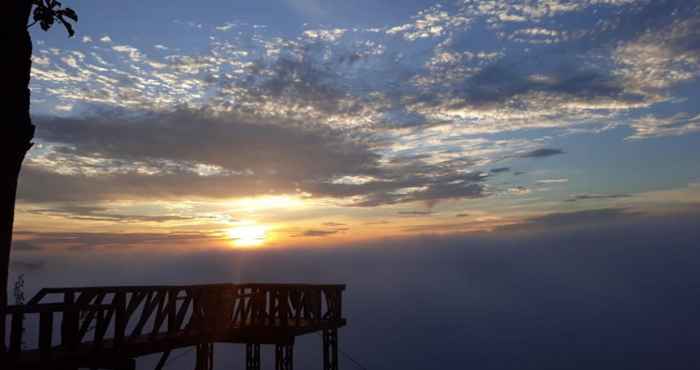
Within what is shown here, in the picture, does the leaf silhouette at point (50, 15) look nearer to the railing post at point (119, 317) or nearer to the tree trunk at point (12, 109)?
the tree trunk at point (12, 109)

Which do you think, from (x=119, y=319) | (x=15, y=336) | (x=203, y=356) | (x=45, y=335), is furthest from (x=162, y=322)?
(x=15, y=336)

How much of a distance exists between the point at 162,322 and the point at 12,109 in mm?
8981

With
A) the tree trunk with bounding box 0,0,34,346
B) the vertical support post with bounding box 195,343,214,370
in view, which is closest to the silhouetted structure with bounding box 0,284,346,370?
the vertical support post with bounding box 195,343,214,370

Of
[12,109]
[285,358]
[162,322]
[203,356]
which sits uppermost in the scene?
[12,109]

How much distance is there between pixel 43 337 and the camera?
34.5 ft

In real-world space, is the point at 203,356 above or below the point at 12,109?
below

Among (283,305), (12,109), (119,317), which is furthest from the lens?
(283,305)

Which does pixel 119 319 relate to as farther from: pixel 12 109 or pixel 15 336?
pixel 12 109

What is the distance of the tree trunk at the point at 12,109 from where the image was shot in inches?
211

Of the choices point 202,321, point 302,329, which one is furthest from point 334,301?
point 202,321

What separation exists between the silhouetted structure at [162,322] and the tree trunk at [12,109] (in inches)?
175

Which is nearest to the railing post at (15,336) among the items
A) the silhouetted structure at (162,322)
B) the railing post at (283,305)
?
the silhouetted structure at (162,322)

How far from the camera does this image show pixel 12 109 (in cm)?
543

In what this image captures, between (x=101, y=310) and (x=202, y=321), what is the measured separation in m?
4.13
